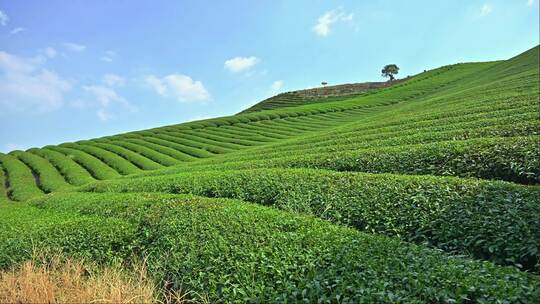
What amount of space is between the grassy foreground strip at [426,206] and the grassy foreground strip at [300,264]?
1093 mm

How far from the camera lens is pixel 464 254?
1017 centimetres

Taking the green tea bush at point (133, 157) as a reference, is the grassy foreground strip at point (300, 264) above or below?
below

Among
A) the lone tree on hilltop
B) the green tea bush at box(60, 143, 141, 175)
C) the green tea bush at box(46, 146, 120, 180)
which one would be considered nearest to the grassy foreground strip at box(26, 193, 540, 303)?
the green tea bush at box(46, 146, 120, 180)

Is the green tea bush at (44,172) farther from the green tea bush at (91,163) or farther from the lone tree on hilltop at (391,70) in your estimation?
the lone tree on hilltop at (391,70)

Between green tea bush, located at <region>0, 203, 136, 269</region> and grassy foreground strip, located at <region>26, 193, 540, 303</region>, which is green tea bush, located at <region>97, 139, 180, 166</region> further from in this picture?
grassy foreground strip, located at <region>26, 193, 540, 303</region>

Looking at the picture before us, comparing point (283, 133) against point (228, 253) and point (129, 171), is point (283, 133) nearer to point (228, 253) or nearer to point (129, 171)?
point (129, 171)

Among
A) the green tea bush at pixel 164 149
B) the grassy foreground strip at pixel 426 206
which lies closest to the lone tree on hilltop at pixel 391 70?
the green tea bush at pixel 164 149

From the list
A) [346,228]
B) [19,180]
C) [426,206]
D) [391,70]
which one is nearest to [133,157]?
[19,180]

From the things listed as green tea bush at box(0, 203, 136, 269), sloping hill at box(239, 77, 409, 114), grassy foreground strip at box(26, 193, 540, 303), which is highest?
sloping hill at box(239, 77, 409, 114)

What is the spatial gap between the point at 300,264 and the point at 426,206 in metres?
5.15

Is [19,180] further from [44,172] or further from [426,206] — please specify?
[426,206]

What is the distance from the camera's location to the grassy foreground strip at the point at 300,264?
25.6 ft

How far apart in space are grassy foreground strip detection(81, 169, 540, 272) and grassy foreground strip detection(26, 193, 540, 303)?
1.09 meters

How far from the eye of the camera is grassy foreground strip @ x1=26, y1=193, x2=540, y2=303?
7.79 metres
